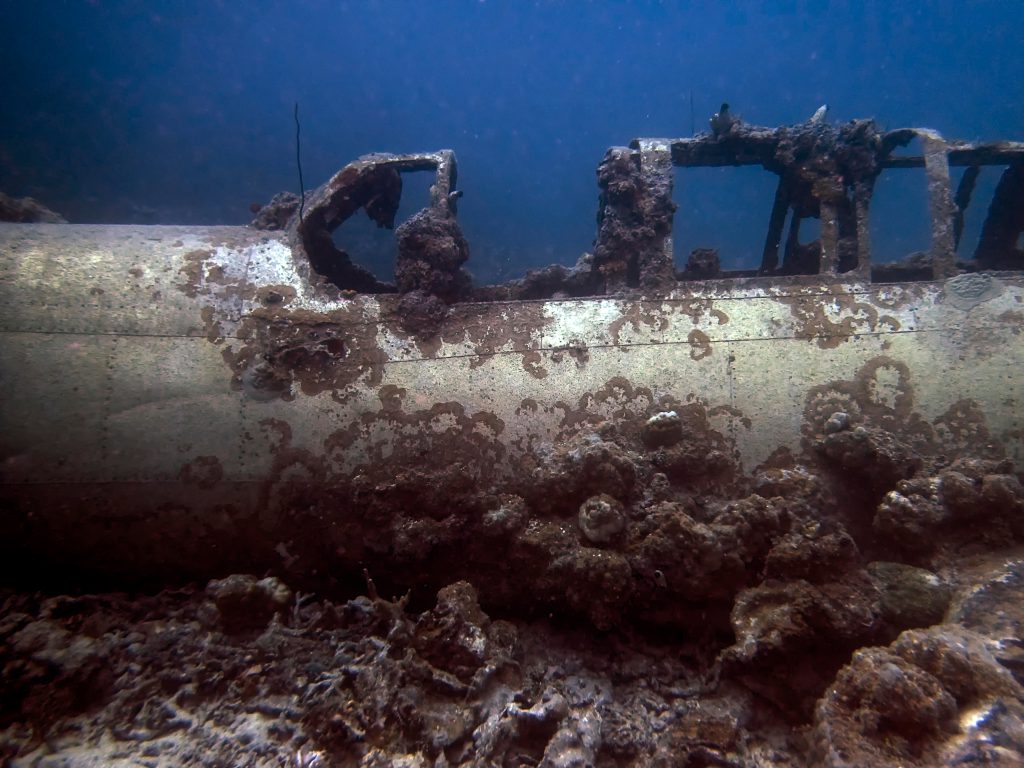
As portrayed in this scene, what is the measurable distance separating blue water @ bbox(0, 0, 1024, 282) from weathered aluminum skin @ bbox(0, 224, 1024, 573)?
3362 cm

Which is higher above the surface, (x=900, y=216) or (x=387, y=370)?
(x=900, y=216)

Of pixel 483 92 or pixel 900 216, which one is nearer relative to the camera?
pixel 900 216

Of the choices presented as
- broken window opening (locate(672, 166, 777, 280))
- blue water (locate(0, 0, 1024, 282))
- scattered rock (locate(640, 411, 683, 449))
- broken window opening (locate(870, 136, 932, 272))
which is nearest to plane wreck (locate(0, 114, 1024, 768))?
scattered rock (locate(640, 411, 683, 449))

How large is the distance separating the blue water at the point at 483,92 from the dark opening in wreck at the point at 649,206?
3281 cm

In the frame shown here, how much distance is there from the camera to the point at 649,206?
467 cm

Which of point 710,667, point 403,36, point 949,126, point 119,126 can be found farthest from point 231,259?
point 949,126

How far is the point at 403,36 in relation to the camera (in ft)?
341

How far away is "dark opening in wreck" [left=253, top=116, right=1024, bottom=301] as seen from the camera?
4.46 m

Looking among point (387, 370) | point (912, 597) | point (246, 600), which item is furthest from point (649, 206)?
point (246, 600)

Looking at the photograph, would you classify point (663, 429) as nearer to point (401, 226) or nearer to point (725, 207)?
point (401, 226)

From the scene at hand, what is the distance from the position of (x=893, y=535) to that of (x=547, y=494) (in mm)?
2347

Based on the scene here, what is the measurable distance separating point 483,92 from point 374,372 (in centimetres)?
12349

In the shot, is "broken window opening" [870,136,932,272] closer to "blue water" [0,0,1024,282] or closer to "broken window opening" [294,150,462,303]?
"blue water" [0,0,1024,282]

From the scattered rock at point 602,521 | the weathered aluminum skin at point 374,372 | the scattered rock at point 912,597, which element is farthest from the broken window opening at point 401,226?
the scattered rock at point 912,597
